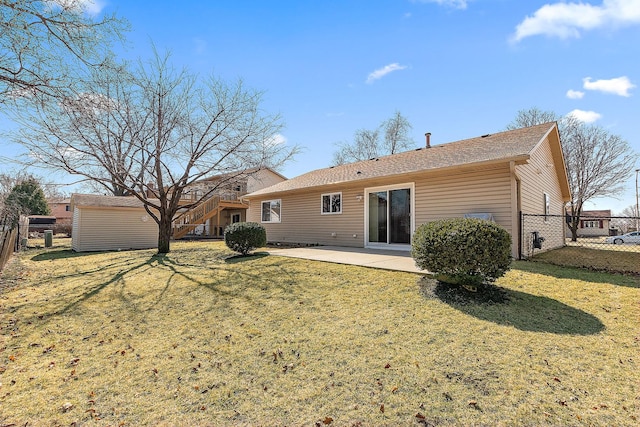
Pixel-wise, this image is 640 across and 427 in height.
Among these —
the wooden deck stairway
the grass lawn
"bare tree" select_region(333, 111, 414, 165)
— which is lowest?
the grass lawn

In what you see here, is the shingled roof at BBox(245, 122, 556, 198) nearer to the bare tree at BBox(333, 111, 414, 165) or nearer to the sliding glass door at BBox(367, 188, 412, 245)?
the sliding glass door at BBox(367, 188, 412, 245)

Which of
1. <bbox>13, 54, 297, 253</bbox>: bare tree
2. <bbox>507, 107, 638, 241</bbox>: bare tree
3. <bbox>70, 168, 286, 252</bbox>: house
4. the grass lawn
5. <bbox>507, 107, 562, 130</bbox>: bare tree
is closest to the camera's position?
the grass lawn

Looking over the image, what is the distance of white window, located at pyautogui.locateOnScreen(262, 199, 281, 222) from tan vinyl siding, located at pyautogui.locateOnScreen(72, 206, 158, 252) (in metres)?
6.08

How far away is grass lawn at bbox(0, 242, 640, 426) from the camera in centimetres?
243

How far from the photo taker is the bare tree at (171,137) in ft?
37.2

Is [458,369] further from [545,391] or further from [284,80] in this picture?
[284,80]

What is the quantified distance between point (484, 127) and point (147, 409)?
21692 millimetres

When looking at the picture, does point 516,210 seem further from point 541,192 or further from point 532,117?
point 532,117

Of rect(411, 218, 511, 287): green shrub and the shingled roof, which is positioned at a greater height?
the shingled roof

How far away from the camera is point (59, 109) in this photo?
5.05 m

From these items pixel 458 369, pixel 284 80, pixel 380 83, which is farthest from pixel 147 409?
pixel 380 83

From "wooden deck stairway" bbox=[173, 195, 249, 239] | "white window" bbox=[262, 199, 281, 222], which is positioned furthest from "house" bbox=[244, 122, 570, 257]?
"wooden deck stairway" bbox=[173, 195, 249, 239]

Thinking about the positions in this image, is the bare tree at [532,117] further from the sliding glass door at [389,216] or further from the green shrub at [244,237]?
the green shrub at [244,237]

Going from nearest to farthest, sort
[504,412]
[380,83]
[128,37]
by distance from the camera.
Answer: [504,412], [128,37], [380,83]
